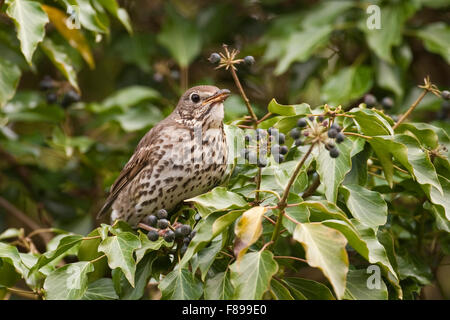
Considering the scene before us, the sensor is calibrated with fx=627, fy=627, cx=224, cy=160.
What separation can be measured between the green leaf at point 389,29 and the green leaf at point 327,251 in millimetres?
2765

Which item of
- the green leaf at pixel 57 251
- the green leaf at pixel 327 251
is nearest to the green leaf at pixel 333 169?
the green leaf at pixel 327 251

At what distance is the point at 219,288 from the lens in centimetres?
259

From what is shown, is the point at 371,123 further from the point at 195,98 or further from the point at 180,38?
the point at 180,38

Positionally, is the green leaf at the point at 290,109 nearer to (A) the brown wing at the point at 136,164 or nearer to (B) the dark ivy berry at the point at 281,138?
(B) the dark ivy berry at the point at 281,138

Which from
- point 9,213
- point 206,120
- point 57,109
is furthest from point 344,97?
point 9,213

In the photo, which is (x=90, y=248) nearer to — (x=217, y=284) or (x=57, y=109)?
(x=217, y=284)

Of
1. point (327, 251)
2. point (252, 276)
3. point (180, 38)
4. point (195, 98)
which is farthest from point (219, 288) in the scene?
point (180, 38)

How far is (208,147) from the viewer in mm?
3520

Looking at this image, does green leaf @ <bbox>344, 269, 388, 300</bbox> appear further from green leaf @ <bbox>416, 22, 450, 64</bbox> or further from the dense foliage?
green leaf @ <bbox>416, 22, 450, 64</bbox>

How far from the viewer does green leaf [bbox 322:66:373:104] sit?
15.4 feet

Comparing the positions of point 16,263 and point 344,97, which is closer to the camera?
point 16,263

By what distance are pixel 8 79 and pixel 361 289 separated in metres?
2.41

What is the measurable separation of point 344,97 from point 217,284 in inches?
97.1

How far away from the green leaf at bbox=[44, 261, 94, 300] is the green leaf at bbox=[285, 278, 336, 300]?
0.89m
